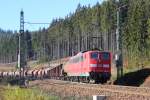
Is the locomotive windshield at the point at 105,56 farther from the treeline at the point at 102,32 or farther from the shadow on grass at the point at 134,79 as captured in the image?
the treeline at the point at 102,32

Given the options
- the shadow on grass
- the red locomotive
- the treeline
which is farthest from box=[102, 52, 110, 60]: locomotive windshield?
the treeline

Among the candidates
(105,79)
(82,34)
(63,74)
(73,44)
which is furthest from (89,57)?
(73,44)

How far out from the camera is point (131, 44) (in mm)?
90125

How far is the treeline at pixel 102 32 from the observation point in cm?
8906

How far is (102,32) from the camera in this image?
13362 cm

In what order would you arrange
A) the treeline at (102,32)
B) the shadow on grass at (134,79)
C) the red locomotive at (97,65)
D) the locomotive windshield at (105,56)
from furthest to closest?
the treeline at (102,32) < the shadow on grass at (134,79) < the locomotive windshield at (105,56) < the red locomotive at (97,65)

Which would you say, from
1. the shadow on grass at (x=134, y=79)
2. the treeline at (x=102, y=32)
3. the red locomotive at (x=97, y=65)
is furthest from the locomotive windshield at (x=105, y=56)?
the treeline at (x=102, y=32)

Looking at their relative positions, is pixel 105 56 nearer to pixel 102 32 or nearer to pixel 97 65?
pixel 97 65

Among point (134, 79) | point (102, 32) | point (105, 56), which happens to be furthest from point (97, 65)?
point (102, 32)

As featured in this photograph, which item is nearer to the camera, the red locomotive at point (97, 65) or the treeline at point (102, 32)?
the red locomotive at point (97, 65)

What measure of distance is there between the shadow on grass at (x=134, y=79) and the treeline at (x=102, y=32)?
5073 millimetres

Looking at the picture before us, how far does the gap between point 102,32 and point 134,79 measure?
84.8 metres

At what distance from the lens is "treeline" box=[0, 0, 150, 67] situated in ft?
292

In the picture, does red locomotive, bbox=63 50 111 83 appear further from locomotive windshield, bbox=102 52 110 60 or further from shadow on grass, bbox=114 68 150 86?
shadow on grass, bbox=114 68 150 86
